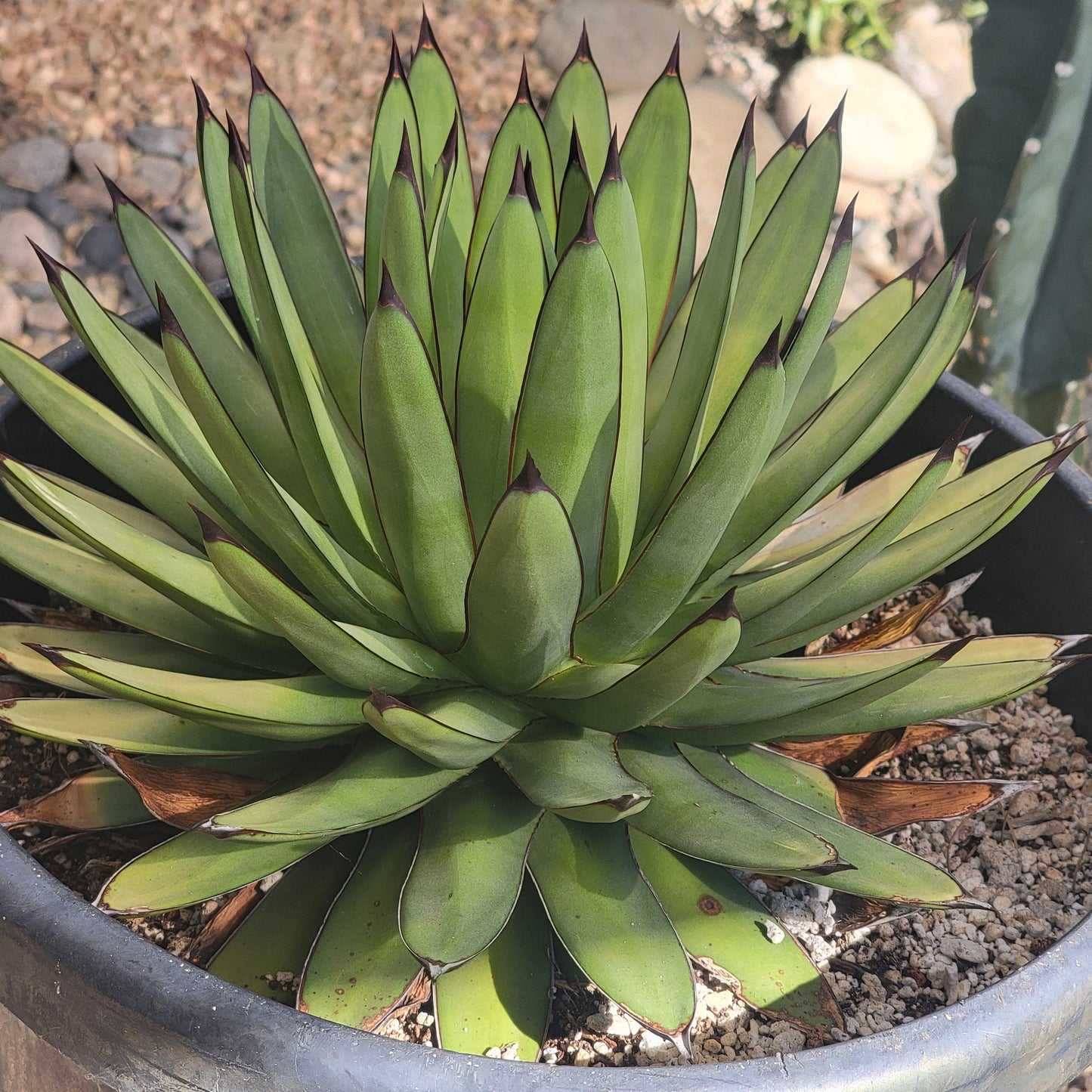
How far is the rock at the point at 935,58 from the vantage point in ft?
12.2

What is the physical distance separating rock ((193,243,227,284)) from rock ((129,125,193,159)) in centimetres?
37

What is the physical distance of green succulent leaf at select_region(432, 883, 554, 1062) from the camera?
2.83 ft

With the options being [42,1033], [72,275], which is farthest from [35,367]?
[42,1033]

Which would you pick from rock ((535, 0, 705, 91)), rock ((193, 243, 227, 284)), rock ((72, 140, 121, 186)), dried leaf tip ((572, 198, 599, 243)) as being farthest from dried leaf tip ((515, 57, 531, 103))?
rock ((535, 0, 705, 91))

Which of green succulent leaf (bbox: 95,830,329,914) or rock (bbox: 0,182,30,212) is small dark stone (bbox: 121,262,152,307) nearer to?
rock (bbox: 0,182,30,212)

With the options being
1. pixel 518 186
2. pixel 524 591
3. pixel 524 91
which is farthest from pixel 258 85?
pixel 524 591

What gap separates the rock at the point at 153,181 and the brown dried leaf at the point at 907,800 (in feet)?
8.01

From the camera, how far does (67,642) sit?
1.02 m

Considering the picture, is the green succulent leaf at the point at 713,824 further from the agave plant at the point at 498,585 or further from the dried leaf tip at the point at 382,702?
A: the dried leaf tip at the point at 382,702

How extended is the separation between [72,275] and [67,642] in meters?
0.31

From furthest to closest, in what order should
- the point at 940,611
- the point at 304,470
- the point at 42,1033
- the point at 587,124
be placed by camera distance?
1. the point at 940,611
2. the point at 587,124
3. the point at 304,470
4. the point at 42,1033

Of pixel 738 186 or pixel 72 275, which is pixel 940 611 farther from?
pixel 72 275

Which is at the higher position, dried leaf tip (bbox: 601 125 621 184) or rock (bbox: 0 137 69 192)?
dried leaf tip (bbox: 601 125 621 184)

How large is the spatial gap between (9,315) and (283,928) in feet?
6.56
